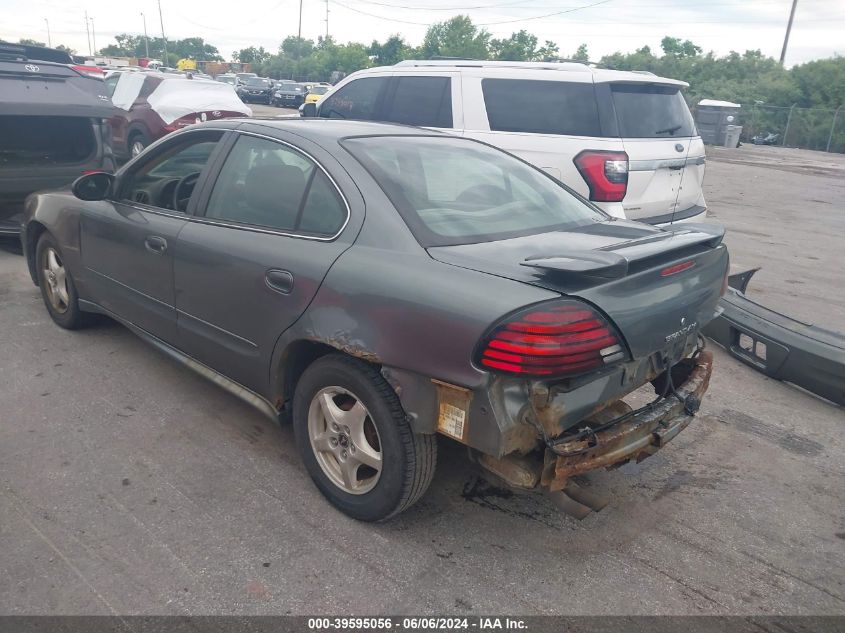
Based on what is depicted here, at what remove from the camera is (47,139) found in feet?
25.2

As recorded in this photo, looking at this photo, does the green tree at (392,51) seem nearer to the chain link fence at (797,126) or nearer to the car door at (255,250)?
the chain link fence at (797,126)

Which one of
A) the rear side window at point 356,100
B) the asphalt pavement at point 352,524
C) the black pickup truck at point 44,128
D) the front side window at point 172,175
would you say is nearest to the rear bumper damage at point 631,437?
the asphalt pavement at point 352,524

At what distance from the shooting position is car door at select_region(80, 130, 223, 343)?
3.71 m

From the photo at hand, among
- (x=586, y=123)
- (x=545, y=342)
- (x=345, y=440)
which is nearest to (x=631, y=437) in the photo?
(x=545, y=342)

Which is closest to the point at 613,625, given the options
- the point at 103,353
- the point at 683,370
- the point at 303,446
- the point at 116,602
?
the point at 683,370

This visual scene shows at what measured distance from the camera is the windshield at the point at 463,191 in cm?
291

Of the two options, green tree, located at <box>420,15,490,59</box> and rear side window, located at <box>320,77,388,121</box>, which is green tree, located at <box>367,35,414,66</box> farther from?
rear side window, located at <box>320,77,388,121</box>

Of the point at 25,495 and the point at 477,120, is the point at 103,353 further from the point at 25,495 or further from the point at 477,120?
the point at 477,120

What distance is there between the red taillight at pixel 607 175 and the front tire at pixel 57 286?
4027 millimetres

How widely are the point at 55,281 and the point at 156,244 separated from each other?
5.52 ft

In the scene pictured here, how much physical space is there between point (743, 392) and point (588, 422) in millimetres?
2138

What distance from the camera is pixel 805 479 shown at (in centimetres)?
341

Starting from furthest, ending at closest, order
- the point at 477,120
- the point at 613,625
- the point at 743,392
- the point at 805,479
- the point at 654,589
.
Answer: the point at 477,120
the point at 743,392
the point at 805,479
the point at 654,589
the point at 613,625

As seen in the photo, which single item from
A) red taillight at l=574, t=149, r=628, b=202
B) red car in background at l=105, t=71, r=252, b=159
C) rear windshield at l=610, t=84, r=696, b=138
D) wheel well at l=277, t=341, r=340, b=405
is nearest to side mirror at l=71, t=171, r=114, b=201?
wheel well at l=277, t=341, r=340, b=405
